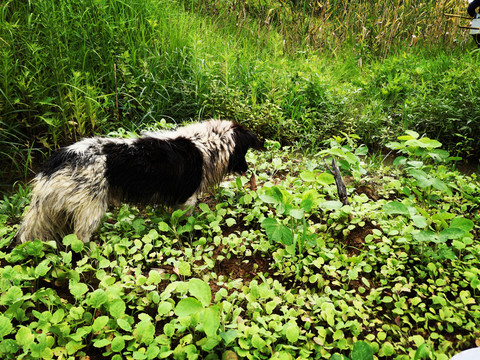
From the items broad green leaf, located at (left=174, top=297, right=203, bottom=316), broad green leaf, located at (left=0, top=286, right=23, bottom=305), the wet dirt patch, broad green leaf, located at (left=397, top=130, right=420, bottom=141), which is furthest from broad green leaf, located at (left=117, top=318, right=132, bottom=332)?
broad green leaf, located at (left=397, top=130, right=420, bottom=141)

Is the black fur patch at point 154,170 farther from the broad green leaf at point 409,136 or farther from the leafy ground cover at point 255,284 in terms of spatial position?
the broad green leaf at point 409,136

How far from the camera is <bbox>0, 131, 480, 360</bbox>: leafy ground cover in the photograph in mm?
1629

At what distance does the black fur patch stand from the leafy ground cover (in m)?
0.22

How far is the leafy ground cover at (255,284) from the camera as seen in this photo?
1.63m

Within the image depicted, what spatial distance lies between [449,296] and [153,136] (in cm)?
243

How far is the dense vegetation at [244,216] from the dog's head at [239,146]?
0.74ft

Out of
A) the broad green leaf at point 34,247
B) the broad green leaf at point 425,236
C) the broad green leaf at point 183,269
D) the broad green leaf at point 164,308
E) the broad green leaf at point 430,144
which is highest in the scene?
the broad green leaf at point 34,247

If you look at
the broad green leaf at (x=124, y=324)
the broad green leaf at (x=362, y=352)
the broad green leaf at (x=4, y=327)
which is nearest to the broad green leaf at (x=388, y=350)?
the broad green leaf at (x=362, y=352)

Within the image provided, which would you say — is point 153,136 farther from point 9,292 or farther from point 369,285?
point 369,285

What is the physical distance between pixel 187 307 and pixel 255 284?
0.56 m

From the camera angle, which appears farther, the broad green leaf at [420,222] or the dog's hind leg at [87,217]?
the dog's hind leg at [87,217]

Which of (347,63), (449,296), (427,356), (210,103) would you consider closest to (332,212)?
(449,296)

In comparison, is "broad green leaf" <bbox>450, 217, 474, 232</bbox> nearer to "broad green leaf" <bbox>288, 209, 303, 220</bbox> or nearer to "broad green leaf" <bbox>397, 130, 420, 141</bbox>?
"broad green leaf" <bbox>397, 130, 420, 141</bbox>

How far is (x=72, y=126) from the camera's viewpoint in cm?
332
